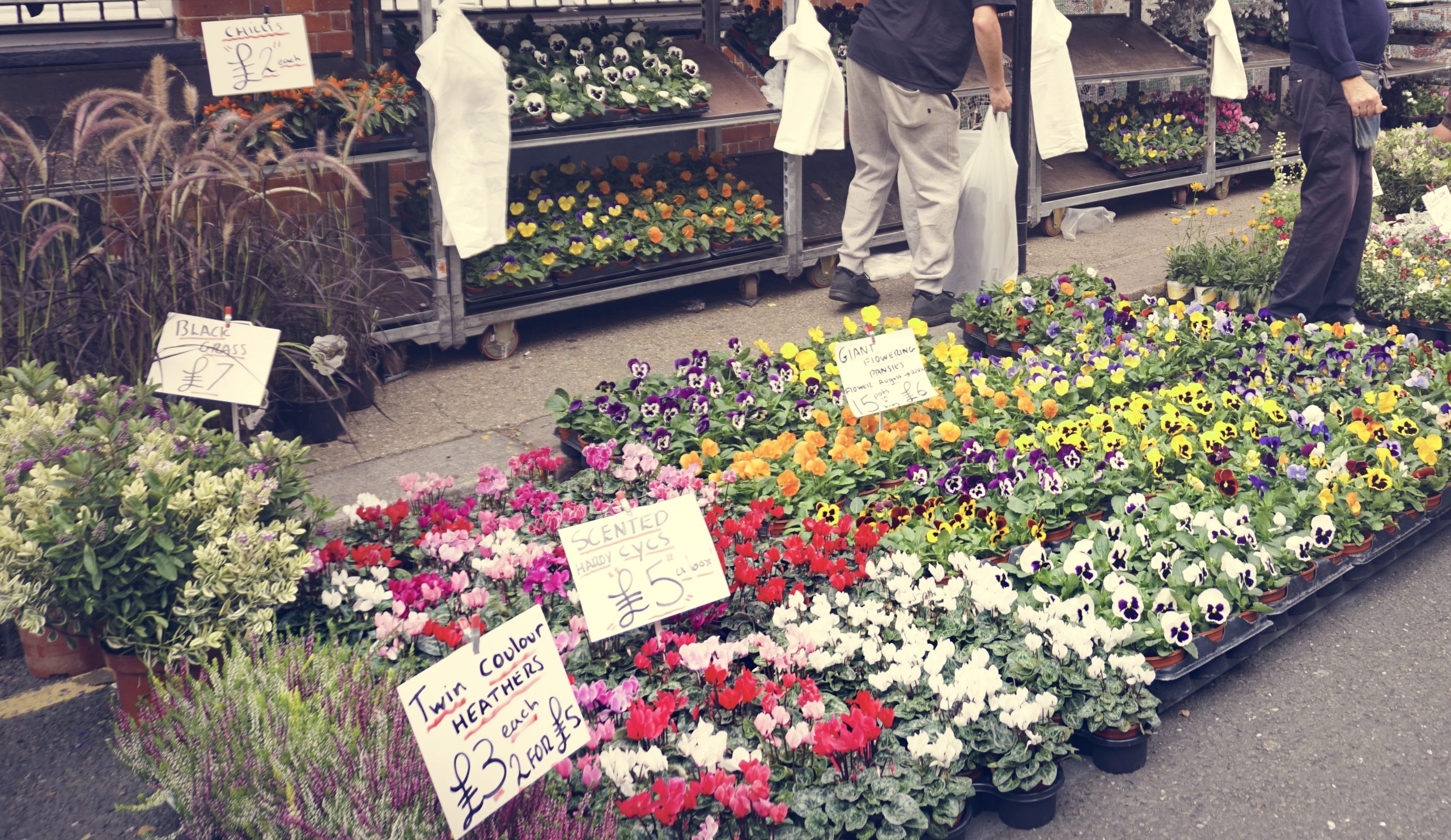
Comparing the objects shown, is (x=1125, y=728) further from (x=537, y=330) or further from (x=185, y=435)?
(x=537, y=330)

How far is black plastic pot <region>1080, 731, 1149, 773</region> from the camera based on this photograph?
287 centimetres

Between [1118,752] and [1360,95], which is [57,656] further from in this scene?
[1360,95]

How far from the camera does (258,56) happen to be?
4758 millimetres

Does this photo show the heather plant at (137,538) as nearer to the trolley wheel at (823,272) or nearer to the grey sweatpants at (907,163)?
the grey sweatpants at (907,163)

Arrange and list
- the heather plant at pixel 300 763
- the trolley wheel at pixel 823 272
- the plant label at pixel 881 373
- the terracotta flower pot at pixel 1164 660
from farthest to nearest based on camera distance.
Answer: the trolley wheel at pixel 823 272 → the plant label at pixel 881 373 → the terracotta flower pot at pixel 1164 660 → the heather plant at pixel 300 763

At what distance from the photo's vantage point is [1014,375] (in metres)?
4.76

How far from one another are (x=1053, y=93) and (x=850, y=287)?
5.91ft

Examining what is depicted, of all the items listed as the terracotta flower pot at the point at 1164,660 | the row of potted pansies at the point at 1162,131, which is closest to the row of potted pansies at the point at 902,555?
the terracotta flower pot at the point at 1164,660

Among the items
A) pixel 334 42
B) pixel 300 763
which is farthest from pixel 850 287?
pixel 300 763

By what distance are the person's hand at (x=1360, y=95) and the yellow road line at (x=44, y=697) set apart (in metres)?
5.35

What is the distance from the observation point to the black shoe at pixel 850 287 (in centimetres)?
645

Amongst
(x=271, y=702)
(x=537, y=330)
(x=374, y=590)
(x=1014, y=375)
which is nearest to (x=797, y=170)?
(x=537, y=330)

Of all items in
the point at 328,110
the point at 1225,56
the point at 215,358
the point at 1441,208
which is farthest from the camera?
the point at 1225,56

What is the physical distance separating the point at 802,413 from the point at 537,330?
2228mm
